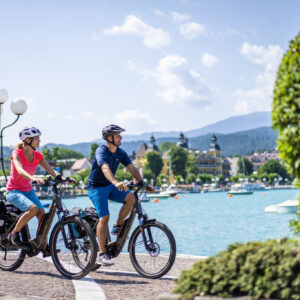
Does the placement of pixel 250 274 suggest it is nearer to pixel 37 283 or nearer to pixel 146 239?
pixel 146 239

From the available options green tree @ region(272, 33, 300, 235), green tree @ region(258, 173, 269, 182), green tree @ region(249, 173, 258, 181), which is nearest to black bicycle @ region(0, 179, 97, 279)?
green tree @ region(272, 33, 300, 235)

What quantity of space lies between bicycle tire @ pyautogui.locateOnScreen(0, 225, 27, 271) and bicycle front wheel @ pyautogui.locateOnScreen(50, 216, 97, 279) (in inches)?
27.9

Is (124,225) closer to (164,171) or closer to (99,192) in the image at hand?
(99,192)

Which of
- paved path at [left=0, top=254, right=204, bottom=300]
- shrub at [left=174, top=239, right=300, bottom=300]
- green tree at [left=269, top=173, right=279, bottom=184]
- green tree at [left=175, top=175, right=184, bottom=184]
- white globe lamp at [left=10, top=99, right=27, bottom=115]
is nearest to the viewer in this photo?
shrub at [left=174, top=239, right=300, bottom=300]

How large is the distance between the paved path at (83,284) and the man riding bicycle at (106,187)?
378mm

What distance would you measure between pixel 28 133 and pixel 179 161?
461 ft

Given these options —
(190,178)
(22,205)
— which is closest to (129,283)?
(22,205)

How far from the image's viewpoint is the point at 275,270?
3670 millimetres

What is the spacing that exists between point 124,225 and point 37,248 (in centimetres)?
130

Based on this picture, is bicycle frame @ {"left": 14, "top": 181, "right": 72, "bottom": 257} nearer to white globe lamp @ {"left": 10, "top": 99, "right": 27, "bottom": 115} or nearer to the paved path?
the paved path

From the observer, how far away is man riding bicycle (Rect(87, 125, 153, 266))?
22.5 feet

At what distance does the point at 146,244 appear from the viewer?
22.1ft

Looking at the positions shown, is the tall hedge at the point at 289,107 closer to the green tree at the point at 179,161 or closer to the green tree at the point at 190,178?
the green tree at the point at 179,161

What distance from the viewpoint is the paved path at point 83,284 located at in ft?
19.0
